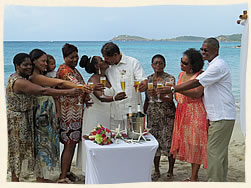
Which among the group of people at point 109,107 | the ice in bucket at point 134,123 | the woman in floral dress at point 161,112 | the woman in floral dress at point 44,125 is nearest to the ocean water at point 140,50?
the woman in floral dress at point 161,112

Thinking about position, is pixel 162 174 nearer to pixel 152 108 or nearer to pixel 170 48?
pixel 152 108

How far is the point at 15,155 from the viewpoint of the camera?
4598 millimetres

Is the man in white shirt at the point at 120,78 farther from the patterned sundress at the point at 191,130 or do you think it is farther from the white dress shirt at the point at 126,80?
the patterned sundress at the point at 191,130

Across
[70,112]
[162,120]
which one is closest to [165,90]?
[162,120]

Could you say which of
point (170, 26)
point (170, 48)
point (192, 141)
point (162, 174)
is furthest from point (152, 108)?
point (170, 26)

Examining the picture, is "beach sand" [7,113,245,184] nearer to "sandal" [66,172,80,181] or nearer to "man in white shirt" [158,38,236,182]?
"sandal" [66,172,80,181]

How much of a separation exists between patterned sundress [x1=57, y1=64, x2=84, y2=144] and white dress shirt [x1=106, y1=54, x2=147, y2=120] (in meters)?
0.48

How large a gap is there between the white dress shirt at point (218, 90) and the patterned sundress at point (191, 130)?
21 cm

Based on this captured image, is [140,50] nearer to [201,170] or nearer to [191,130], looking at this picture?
[201,170]

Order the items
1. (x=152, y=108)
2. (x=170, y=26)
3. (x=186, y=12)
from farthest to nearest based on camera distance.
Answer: (x=170, y=26) → (x=186, y=12) → (x=152, y=108)

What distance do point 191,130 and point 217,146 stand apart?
1.51ft

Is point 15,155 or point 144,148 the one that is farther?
point 15,155

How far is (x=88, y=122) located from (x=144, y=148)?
45.1 inches

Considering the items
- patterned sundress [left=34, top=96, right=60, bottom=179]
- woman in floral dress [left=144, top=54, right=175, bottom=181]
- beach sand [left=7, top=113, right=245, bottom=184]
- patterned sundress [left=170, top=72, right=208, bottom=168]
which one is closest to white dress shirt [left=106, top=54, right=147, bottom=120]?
woman in floral dress [left=144, top=54, right=175, bottom=181]
